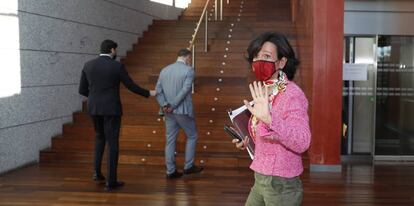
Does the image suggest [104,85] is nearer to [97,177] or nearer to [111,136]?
[111,136]

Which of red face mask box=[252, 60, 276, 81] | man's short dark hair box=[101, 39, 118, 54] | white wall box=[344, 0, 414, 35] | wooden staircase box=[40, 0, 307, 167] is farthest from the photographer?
white wall box=[344, 0, 414, 35]

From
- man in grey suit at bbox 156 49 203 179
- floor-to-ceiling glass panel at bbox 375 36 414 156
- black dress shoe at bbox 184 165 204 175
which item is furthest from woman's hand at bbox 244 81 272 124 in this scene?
floor-to-ceiling glass panel at bbox 375 36 414 156

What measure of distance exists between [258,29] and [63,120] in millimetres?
4217

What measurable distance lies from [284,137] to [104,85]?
11.8ft

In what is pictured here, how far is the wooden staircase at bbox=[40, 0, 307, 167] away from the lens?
6.81 m

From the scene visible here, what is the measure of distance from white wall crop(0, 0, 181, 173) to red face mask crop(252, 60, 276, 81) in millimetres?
4615

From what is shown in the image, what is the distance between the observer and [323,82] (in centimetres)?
638

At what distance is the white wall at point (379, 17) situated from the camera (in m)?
7.16

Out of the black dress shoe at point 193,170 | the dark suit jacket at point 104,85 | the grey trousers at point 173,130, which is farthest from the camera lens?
the black dress shoe at point 193,170

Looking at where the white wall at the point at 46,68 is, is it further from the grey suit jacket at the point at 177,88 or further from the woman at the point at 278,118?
the woman at the point at 278,118

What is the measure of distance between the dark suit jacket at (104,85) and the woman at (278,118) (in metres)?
3.22

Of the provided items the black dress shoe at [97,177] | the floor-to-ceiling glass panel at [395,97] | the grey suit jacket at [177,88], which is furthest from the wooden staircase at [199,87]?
the floor-to-ceiling glass panel at [395,97]

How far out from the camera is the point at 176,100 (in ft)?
18.4

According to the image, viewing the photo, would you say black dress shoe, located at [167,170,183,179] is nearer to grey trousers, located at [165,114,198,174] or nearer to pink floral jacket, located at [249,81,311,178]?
grey trousers, located at [165,114,198,174]
